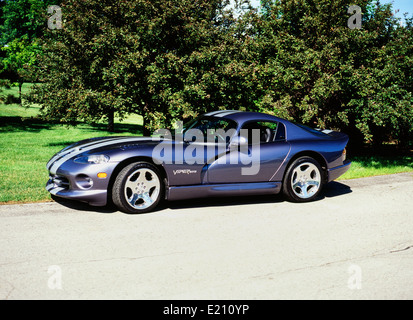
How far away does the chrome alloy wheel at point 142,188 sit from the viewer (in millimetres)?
5199

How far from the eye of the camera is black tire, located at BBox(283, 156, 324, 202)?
6117 millimetres

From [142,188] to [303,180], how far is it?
2.64 meters

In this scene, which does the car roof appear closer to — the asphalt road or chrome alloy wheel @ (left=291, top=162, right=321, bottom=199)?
chrome alloy wheel @ (left=291, top=162, right=321, bottom=199)

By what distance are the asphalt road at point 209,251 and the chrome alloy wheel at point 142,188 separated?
201 mm

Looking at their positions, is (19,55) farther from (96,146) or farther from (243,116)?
(243,116)

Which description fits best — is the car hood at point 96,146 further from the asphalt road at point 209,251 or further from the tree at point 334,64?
the tree at point 334,64

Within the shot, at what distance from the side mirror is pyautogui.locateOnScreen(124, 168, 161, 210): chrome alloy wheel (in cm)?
121

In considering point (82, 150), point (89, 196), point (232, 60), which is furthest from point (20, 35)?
point (89, 196)

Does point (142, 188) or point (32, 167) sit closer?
point (142, 188)

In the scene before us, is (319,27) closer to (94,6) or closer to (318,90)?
(318,90)

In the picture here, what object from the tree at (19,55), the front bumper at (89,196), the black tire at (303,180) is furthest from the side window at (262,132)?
the tree at (19,55)

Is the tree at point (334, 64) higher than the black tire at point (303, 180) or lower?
higher

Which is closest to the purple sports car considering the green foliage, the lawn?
the lawn

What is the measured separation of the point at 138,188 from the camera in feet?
17.2
